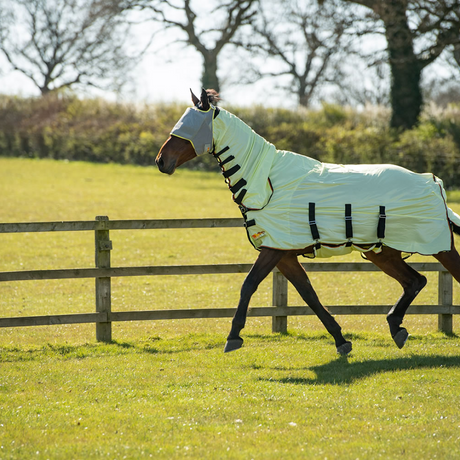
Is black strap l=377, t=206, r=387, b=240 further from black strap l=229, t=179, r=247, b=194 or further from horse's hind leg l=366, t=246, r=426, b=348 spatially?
black strap l=229, t=179, r=247, b=194

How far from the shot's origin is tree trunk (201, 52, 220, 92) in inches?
Answer: 1286

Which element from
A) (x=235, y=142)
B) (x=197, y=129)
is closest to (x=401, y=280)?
(x=235, y=142)

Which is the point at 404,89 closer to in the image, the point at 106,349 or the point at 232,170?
the point at 232,170

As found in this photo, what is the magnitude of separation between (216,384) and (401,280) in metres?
2.38

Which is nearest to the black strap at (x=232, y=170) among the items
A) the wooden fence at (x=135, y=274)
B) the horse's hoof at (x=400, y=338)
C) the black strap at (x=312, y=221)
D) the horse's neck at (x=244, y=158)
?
the horse's neck at (x=244, y=158)

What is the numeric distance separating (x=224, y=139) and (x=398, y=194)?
1774 mm

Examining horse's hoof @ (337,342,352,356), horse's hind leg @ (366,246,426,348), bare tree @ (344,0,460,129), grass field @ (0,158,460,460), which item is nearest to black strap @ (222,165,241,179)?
horse's hind leg @ (366,246,426,348)

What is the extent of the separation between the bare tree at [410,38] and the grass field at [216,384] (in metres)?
13.2

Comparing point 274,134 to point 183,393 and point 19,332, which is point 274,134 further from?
point 183,393

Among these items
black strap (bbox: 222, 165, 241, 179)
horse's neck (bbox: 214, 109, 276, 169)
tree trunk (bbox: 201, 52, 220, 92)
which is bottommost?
black strap (bbox: 222, 165, 241, 179)

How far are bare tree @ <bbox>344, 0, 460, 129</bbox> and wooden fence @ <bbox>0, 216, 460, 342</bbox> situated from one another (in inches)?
625

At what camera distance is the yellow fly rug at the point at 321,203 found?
18.9ft

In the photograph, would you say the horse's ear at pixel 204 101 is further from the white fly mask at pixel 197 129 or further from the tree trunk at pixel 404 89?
the tree trunk at pixel 404 89

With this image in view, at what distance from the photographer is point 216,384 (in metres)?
5.21
